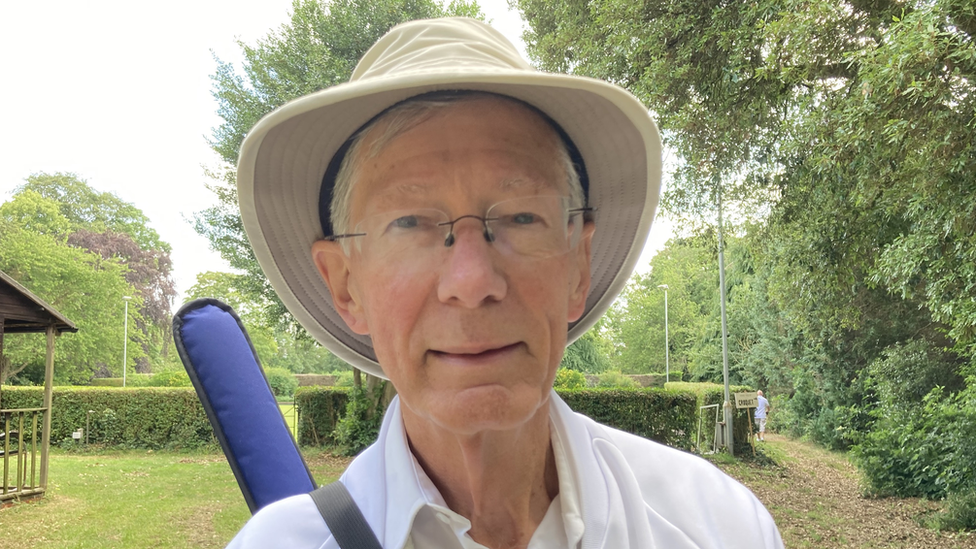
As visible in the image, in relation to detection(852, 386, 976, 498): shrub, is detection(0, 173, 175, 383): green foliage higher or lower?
higher

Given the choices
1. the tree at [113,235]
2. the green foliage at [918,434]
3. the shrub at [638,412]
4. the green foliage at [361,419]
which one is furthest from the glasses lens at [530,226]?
the tree at [113,235]

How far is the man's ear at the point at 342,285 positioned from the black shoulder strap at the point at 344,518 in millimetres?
254

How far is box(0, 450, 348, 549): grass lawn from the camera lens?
7.41 m

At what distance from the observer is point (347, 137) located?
3.51 ft

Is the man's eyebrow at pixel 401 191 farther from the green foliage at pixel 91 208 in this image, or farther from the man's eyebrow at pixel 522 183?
the green foliage at pixel 91 208

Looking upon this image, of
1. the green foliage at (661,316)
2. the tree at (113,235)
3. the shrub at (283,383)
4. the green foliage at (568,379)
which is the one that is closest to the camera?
the green foliage at (568,379)

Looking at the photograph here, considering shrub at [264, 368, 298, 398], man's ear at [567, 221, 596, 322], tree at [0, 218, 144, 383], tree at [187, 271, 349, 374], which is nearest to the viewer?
man's ear at [567, 221, 596, 322]

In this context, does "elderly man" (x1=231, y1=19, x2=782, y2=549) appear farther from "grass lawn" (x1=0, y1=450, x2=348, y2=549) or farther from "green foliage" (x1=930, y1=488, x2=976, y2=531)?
"green foliage" (x1=930, y1=488, x2=976, y2=531)

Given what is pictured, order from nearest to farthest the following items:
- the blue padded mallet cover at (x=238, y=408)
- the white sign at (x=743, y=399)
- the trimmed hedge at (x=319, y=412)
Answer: the blue padded mallet cover at (x=238, y=408) < the white sign at (x=743, y=399) < the trimmed hedge at (x=319, y=412)

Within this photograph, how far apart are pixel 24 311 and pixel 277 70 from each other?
6.40 meters

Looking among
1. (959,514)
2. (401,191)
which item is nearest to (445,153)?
(401,191)

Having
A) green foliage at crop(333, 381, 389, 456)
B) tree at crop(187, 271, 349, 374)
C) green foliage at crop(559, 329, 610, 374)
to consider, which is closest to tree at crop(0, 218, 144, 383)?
tree at crop(187, 271, 349, 374)

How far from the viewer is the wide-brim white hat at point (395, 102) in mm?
922

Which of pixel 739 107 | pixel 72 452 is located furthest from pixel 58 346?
pixel 739 107
